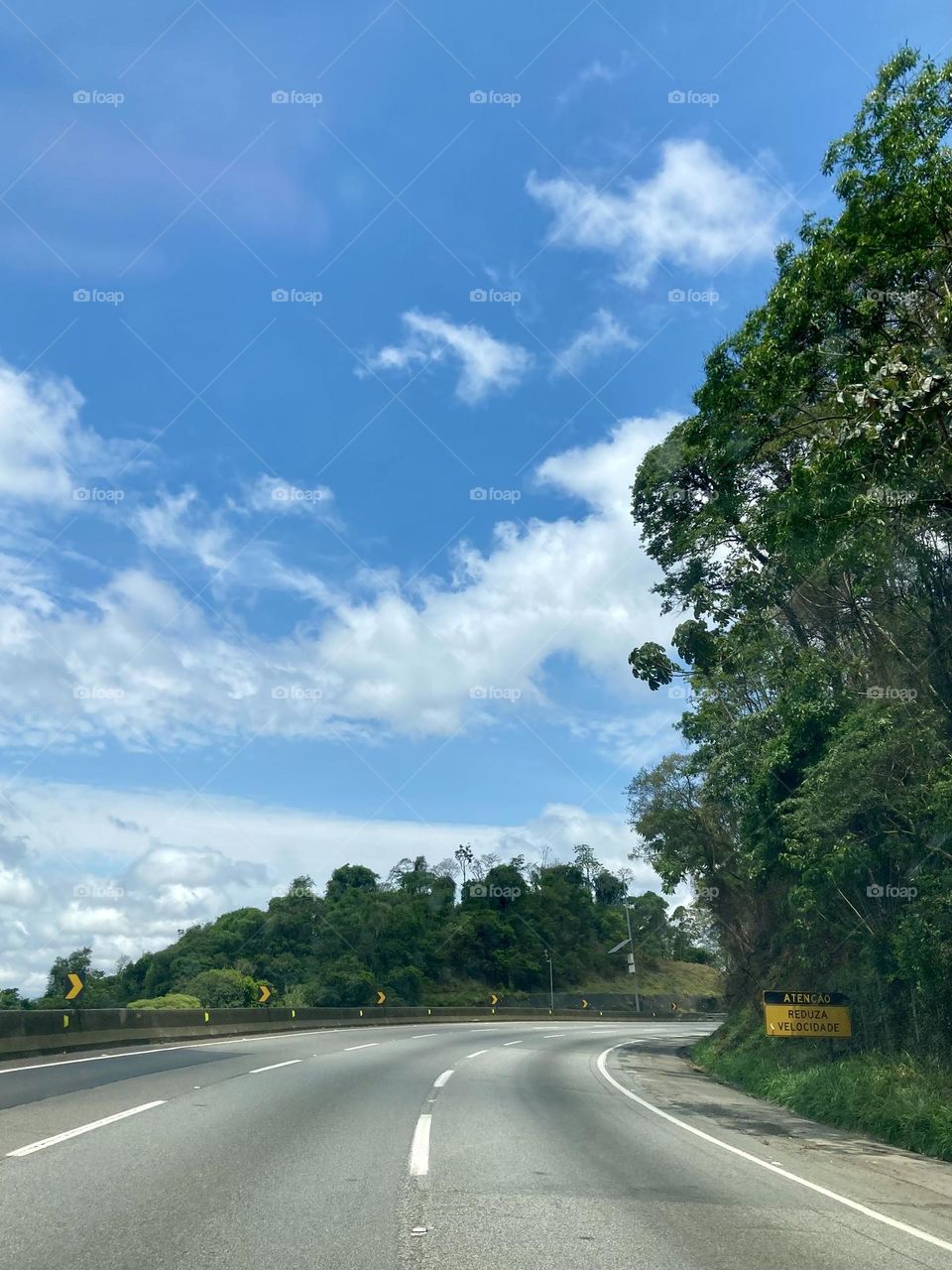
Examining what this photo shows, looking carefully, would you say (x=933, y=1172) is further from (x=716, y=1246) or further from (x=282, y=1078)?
(x=282, y=1078)

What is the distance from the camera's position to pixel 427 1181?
8086mm

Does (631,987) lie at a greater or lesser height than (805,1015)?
lesser

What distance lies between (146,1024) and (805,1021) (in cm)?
1641

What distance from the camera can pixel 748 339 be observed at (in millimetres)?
15609

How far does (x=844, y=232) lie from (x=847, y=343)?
4.84 ft

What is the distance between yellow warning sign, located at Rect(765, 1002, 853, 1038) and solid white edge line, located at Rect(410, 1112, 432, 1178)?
8.71 meters

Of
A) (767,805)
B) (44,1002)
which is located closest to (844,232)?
(767,805)

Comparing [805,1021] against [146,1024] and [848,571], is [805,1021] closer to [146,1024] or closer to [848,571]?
[848,571]

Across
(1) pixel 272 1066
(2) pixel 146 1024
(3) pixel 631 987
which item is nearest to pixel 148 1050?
(2) pixel 146 1024

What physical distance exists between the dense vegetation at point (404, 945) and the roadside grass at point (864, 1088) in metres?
51.0

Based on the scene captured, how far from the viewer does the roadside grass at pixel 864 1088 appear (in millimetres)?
12898

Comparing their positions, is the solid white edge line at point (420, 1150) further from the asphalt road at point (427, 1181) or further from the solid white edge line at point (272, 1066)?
the solid white edge line at point (272, 1066)

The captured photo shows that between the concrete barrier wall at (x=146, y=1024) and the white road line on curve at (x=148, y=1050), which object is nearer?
the white road line on curve at (x=148, y=1050)

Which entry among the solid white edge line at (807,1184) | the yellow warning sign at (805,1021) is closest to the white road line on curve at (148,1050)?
the solid white edge line at (807,1184)
